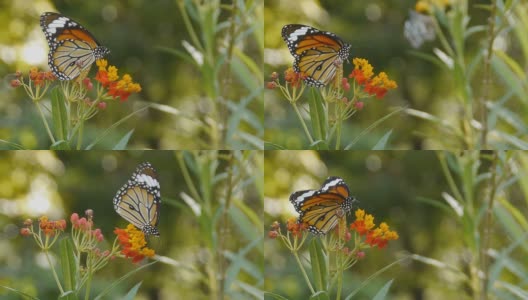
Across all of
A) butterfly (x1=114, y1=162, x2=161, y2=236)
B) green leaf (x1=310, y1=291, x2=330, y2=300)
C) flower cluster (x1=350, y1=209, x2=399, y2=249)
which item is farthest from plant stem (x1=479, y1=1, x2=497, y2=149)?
butterfly (x1=114, y1=162, x2=161, y2=236)

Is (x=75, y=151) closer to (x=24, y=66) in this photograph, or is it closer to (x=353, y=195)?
(x=24, y=66)

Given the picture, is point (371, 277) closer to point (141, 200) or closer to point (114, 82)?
point (141, 200)

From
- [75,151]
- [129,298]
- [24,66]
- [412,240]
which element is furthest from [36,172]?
[412,240]

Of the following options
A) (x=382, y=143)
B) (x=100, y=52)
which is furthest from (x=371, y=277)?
(x=100, y=52)

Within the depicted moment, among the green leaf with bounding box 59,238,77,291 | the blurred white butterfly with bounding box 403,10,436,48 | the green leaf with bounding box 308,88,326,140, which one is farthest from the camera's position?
the blurred white butterfly with bounding box 403,10,436,48

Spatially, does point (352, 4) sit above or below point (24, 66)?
above

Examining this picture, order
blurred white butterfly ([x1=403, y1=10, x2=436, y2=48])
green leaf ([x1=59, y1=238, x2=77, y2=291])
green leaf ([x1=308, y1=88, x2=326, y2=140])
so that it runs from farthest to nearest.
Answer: blurred white butterfly ([x1=403, y1=10, x2=436, y2=48])
green leaf ([x1=308, y1=88, x2=326, y2=140])
green leaf ([x1=59, y1=238, x2=77, y2=291])

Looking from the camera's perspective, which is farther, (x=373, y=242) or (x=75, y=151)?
(x=75, y=151)

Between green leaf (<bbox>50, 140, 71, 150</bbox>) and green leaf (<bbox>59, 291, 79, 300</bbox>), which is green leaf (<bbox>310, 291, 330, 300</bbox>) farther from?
green leaf (<bbox>50, 140, 71, 150</bbox>)

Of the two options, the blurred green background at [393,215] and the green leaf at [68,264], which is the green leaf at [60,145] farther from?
the blurred green background at [393,215]
